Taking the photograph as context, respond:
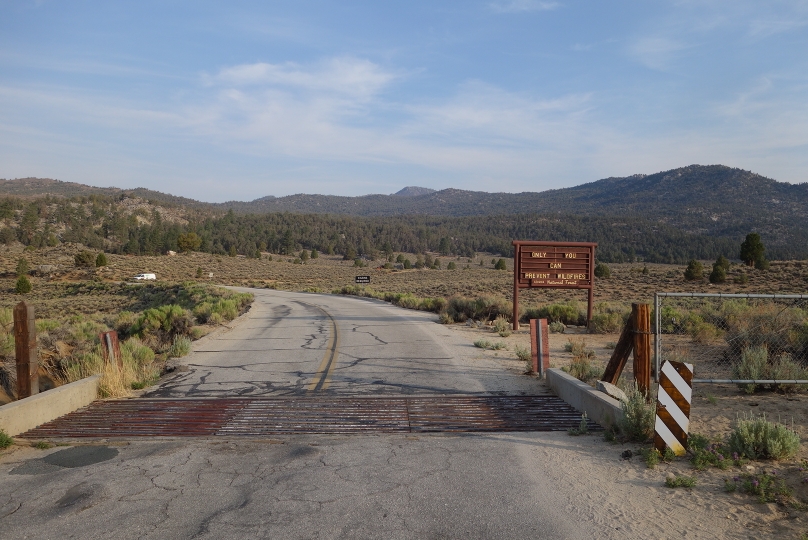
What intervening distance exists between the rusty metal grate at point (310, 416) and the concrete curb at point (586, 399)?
154 millimetres

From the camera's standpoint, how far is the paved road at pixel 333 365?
9961mm

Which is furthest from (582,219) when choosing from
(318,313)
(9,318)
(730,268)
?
(9,318)

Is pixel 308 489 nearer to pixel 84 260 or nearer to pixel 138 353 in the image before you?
pixel 138 353

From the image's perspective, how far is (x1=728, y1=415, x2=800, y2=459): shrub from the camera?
18.9 ft

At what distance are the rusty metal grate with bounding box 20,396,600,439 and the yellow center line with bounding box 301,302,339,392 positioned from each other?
0.99 meters

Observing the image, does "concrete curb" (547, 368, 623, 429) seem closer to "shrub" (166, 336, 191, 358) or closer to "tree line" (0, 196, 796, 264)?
"shrub" (166, 336, 191, 358)

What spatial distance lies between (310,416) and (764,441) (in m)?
5.26

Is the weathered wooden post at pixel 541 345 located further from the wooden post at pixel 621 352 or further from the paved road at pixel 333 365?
the wooden post at pixel 621 352

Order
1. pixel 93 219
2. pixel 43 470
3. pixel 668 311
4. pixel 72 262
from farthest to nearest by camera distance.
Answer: pixel 93 219, pixel 72 262, pixel 668 311, pixel 43 470

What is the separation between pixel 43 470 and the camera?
19.2ft

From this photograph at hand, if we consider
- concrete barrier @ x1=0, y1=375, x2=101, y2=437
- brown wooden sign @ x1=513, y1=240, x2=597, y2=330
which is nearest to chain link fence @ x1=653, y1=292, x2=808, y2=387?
brown wooden sign @ x1=513, y1=240, x2=597, y2=330

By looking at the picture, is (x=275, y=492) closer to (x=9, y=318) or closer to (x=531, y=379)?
(x=531, y=379)

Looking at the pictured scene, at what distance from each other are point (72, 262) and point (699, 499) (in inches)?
3009

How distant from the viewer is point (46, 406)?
306 inches
